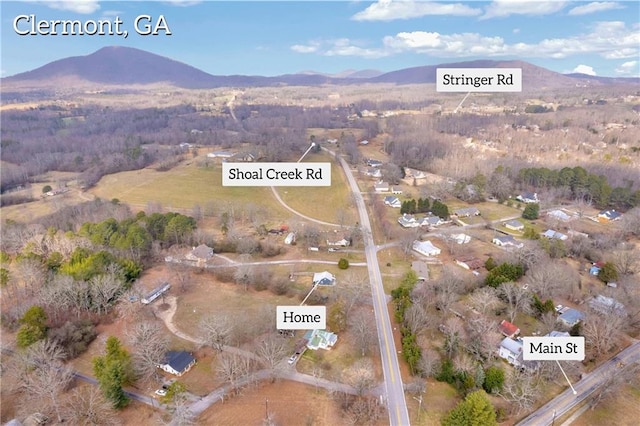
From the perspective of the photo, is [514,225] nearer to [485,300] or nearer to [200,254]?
[485,300]

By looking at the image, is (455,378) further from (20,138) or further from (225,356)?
(20,138)

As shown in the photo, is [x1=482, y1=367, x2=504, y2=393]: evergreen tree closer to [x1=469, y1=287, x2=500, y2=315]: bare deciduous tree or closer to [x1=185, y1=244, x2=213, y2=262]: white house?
[x1=469, y1=287, x2=500, y2=315]: bare deciduous tree

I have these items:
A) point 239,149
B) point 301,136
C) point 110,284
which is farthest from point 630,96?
point 110,284

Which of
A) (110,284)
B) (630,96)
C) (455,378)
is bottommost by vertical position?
(455,378)

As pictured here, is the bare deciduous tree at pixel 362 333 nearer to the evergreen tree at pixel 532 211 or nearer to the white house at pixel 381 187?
the evergreen tree at pixel 532 211

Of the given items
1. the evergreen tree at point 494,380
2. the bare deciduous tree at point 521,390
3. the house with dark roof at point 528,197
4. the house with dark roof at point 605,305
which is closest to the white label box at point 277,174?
the evergreen tree at point 494,380

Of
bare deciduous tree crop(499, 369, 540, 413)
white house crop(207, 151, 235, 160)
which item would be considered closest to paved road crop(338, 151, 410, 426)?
bare deciduous tree crop(499, 369, 540, 413)

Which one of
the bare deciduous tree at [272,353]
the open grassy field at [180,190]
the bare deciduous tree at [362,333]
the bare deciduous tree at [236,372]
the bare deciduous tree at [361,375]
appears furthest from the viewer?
the open grassy field at [180,190]
